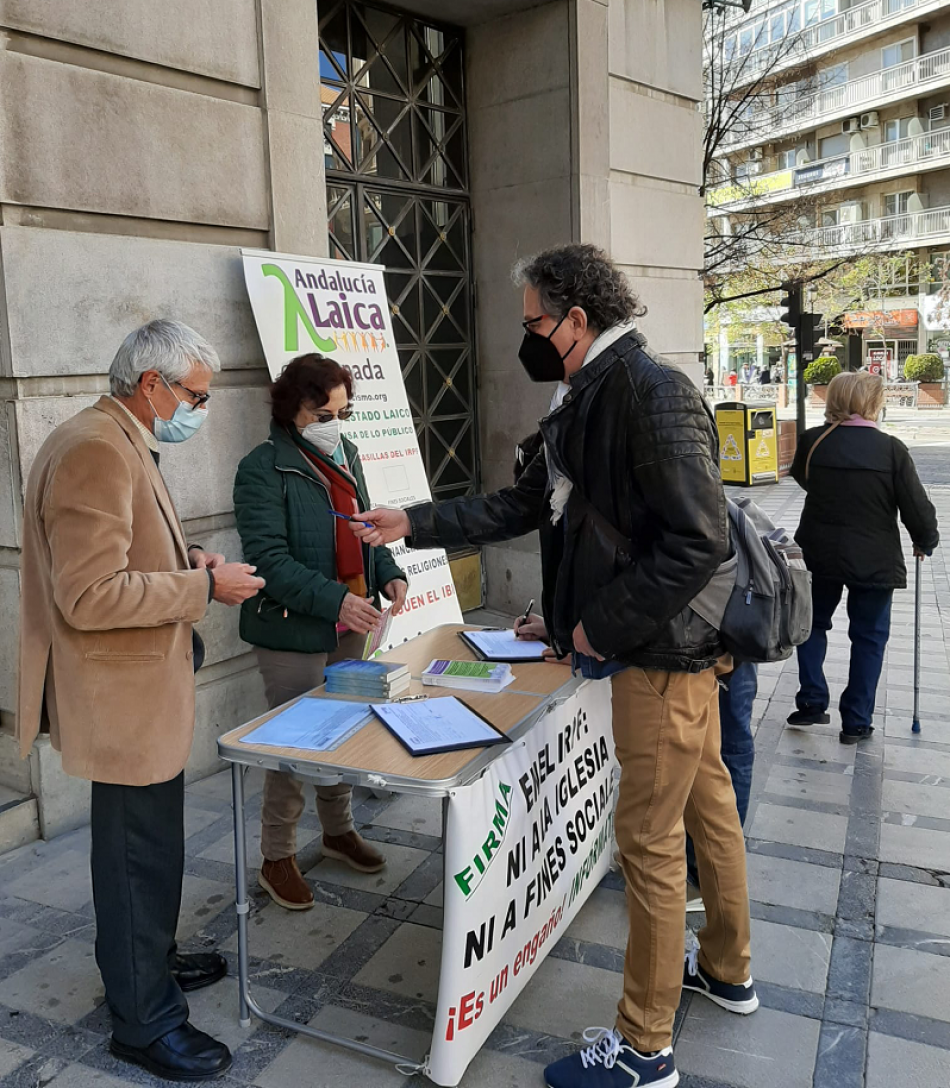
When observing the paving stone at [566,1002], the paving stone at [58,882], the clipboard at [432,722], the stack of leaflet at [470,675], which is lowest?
Answer: the paving stone at [566,1002]

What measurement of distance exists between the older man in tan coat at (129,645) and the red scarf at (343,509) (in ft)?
3.29

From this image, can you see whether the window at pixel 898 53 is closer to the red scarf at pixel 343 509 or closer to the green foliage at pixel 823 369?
the green foliage at pixel 823 369

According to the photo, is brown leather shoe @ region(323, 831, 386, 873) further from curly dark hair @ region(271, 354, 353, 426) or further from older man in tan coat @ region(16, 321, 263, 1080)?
curly dark hair @ region(271, 354, 353, 426)

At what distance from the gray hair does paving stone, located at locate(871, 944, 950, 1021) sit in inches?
107

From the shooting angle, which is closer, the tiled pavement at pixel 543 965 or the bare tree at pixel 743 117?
the tiled pavement at pixel 543 965

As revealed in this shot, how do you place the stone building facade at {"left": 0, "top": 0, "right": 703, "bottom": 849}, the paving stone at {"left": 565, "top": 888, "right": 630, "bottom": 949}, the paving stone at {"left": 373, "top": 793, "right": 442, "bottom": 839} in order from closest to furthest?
the paving stone at {"left": 565, "top": 888, "right": 630, "bottom": 949}, the stone building facade at {"left": 0, "top": 0, "right": 703, "bottom": 849}, the paving stone at {"left": 373, "top": 793, "right": 442, "bottom": 839}

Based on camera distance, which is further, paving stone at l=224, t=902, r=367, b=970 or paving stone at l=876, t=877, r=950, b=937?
paving stone at l=876, t=877, r=950, b=937

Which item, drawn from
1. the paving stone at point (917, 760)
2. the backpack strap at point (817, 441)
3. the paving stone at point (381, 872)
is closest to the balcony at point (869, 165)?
the backpack strap at point (817, 441)

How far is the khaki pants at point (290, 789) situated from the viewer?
341cm

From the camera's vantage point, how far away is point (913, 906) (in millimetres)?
3498

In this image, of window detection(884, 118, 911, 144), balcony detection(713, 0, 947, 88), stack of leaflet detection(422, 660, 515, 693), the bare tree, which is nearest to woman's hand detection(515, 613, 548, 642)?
stack of leaflet detection(422, 660, 515, 693)

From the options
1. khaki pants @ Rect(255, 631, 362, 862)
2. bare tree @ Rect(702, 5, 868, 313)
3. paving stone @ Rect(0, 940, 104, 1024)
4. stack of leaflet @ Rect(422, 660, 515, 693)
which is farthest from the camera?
bare tree @ Rect(702, 5, 868, 313)

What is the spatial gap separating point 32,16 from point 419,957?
3.86 m

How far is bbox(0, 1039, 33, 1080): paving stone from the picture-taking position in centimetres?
267
